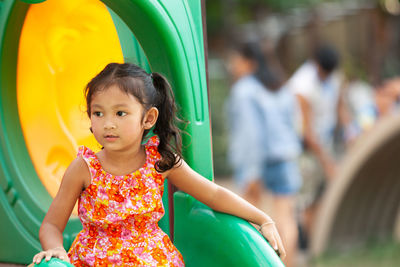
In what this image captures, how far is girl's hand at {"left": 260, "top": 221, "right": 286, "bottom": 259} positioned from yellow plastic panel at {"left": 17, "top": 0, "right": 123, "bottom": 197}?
966mm

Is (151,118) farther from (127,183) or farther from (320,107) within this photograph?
(320,107)

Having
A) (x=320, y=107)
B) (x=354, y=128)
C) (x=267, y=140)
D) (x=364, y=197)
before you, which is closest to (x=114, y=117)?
(x=267, y=140)

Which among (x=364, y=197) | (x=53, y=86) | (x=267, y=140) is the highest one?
(x=53, y=86)

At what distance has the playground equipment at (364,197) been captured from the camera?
5.46m

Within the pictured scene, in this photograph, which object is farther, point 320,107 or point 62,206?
point 320,107

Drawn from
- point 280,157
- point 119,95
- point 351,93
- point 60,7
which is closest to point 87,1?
point 60,7

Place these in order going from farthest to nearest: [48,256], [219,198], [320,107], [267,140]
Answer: [320,107], [267,140], [219,198], [48,256]

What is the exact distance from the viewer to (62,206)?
2176 millimetres

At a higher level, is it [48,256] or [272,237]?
[48,256]

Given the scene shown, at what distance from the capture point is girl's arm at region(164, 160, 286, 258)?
2.34m

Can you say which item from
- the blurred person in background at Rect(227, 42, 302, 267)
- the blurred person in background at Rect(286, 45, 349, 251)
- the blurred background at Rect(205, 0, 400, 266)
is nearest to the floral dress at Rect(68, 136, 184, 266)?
the blurred person in background at Rect(227, 42, 302, 267)

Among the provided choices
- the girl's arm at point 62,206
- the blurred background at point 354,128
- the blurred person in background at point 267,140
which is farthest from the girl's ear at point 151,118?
the blurred background at point 354,128

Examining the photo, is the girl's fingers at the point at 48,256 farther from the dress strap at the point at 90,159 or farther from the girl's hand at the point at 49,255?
the dress strap at the point at 90,159

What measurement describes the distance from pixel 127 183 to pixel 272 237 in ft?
1.76
